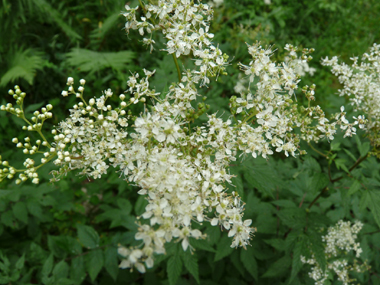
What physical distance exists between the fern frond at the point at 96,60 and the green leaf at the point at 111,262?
3483 mm

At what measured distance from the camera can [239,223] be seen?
7.04 feet

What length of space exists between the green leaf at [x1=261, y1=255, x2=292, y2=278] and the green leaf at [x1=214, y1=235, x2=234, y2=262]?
549 mm

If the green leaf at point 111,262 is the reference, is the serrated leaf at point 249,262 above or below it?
above

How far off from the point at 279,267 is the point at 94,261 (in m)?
2.34

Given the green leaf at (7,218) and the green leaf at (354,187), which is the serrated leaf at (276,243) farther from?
the green leaf at (7,218)

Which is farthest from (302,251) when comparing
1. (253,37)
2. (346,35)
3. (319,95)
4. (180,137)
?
(346,35)

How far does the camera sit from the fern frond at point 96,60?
219 inches

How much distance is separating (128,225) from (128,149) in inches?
63.6

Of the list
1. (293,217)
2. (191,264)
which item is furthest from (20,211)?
(293,217)

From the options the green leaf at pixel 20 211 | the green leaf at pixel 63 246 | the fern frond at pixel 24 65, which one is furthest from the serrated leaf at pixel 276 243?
the fern frond at pixel 24 65

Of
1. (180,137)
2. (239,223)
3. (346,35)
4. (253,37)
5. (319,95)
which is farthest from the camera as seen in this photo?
(346,35)

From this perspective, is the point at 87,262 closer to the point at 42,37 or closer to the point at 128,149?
the point at 128,149

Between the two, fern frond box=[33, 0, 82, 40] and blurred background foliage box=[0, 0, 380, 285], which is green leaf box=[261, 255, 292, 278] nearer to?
blurred background foliage box=[0, 0, 380, 285]

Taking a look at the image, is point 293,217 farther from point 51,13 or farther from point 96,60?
point 51,13
